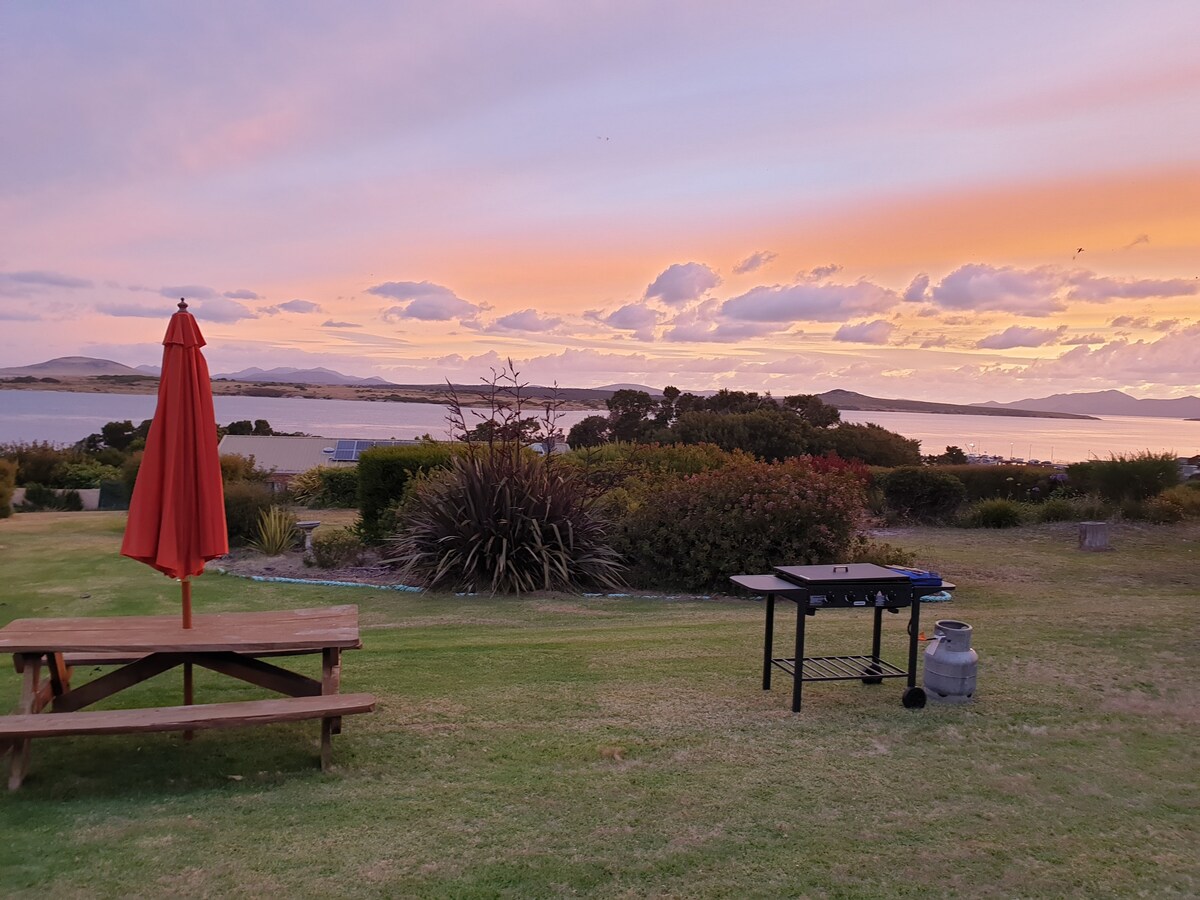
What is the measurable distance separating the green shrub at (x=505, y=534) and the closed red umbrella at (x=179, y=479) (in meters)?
5.47

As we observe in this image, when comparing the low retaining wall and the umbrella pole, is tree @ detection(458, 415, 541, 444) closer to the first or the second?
the umbrella pole

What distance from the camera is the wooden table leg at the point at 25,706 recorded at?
4168 millimetres

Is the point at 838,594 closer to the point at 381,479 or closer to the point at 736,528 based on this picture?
the point at 736,528

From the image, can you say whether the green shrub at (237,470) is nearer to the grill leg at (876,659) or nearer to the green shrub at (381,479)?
the green shrub at (381,479)

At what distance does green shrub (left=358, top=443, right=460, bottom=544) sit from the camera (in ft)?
42.5

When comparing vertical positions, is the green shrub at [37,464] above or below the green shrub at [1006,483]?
below

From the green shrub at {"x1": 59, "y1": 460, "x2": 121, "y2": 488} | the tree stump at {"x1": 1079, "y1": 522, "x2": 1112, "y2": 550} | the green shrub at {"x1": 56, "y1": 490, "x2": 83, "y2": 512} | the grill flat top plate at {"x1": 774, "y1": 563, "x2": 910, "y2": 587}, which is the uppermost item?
the grill flat top plate at {"x1": 774, "y1": 563, "x2": 910, "y2": 587}

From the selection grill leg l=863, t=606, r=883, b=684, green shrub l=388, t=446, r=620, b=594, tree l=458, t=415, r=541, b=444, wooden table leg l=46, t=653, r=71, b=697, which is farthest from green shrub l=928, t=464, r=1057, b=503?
wooden table leg l=46, t=653, r=71, b=697

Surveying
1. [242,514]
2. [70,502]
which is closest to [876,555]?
[242,514]

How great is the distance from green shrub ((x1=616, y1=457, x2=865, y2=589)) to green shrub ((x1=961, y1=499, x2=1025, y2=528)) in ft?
21.1

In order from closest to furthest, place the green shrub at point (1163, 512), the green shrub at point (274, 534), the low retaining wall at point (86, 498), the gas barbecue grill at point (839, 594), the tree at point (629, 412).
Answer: the gas barbecue grill at point (839, 594) → the green shrub at point (274, 534) → the green shrub at point (1163, 512) → the low retaining wall at point (86, 498) → the tree at point (629, 412)

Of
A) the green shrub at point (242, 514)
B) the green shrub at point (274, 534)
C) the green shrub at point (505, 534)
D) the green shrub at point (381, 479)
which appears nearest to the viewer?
the green shrub at point (505, 534)

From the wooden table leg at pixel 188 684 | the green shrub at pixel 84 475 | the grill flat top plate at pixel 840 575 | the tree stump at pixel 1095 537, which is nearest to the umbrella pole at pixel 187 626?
the wooden table leg at pixel 188 684

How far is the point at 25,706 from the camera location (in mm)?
4430
